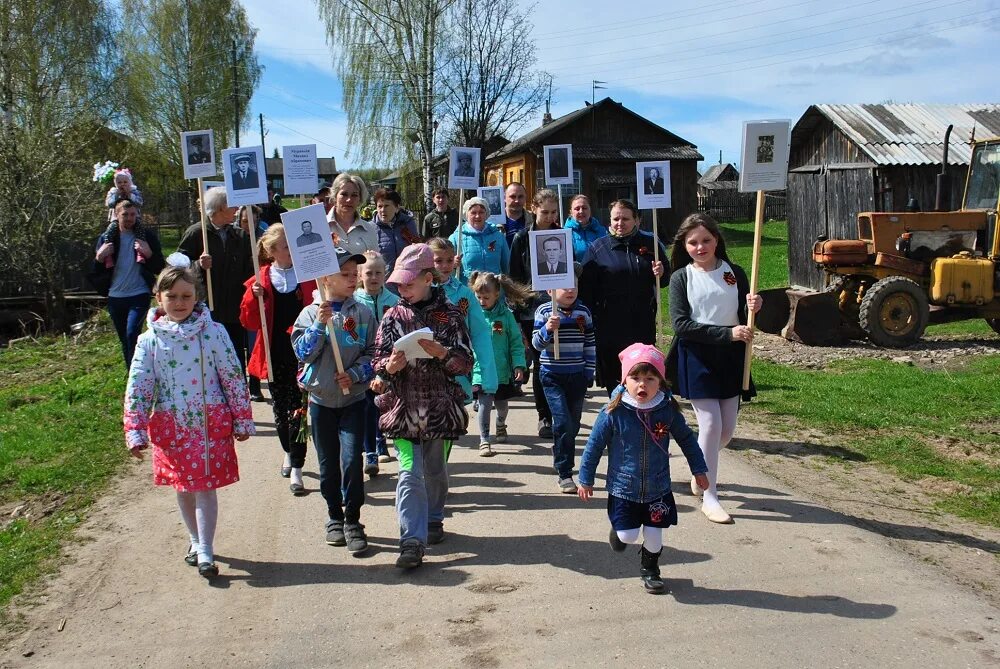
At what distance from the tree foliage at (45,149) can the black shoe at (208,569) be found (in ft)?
49.2

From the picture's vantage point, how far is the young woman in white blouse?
17.9 ft

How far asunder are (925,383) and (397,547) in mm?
6822

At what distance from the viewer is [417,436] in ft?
15.9

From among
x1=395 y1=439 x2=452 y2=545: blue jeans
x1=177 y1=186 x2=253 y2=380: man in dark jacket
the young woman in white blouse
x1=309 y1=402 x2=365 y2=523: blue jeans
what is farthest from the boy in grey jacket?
x1=177 y1=186 x2=253 y2=380: man in dark jacket

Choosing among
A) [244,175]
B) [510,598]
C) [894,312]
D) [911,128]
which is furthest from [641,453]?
[911,128]

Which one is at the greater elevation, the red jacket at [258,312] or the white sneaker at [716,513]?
the red jacket at [258,312]

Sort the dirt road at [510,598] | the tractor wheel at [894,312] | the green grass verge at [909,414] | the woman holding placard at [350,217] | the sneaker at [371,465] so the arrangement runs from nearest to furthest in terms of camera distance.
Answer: the dirt road at [510,598] → the green grass verge at [909,414] → the sneaker at [371,465] → the woman holding placard at [350,217] → the tractor wheel at [894,312]

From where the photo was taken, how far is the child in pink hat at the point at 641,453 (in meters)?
4.38

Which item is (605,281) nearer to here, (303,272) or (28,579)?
(303,272)

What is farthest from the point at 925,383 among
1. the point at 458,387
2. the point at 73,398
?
the point at 73,398

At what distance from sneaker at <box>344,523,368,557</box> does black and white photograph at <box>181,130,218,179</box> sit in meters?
3.78

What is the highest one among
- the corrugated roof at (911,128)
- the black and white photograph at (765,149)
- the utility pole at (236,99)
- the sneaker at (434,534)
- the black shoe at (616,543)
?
the utility pole at (236,99)

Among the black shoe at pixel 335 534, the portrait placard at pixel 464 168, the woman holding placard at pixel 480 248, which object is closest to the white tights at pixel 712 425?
the black shoe at pixel 335 534

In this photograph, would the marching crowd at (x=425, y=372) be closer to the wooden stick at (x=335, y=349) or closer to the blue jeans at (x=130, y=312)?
the wooden stick at (x=335, y=349)
